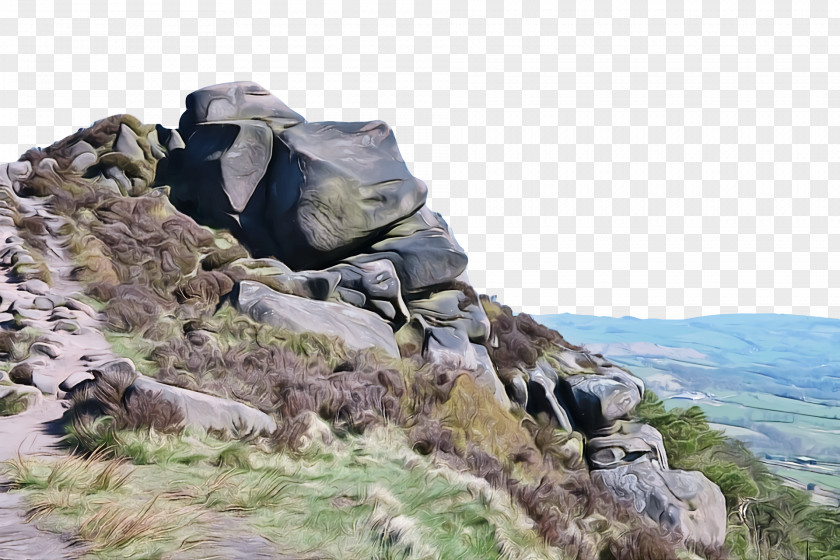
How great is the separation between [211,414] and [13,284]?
254 inches

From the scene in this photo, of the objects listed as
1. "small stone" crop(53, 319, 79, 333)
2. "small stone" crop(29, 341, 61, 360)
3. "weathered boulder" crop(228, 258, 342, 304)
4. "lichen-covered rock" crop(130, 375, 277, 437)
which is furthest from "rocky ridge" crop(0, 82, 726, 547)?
"lichen-covered rock" crop(130, 375, 277, 437)

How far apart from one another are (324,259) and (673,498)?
340 inches

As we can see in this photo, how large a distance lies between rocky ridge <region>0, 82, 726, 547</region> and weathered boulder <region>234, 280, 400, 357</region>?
34 mm

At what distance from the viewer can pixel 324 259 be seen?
15.9 metres

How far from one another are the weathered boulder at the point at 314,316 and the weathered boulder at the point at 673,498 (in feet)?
16.1

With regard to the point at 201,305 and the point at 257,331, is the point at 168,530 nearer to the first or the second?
the point at 257,331

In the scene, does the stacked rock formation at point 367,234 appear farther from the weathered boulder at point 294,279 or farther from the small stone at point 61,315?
the small stone at point 61,315

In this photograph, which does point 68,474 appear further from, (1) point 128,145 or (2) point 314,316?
(1) point 128,145

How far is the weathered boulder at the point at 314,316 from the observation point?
38.8 feet

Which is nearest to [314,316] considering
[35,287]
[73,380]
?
[35,287]

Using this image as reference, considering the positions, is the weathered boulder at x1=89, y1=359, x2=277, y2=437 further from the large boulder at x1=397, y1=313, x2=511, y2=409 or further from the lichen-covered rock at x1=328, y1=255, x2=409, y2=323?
the lichen-covered rock at x1=328, y1=255, x2=409, y2=323

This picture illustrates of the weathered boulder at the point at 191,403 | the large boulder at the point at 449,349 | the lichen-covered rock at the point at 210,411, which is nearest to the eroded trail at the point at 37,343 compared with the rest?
the weathered boulder at the point at 191,403

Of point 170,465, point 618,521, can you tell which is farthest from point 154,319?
point 618,521

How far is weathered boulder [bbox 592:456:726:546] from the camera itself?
12.4 m
